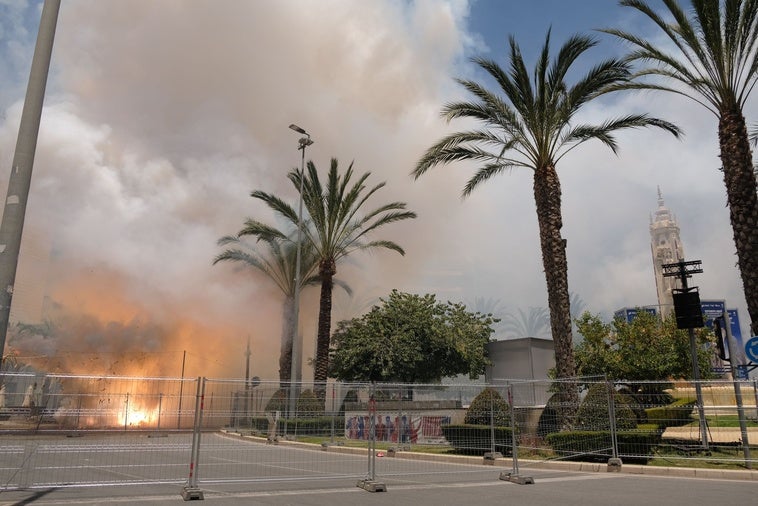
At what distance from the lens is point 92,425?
8812 millimetres

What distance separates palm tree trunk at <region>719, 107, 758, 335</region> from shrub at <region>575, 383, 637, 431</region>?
337 cm

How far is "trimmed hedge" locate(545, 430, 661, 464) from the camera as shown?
493 inches

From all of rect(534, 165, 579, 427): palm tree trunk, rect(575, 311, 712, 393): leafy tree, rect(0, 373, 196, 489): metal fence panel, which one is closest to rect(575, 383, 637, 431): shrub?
rect(534, 165, 579, 427): palm tree trunk

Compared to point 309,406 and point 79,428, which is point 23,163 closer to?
point 79,428

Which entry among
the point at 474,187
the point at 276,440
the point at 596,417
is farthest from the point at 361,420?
the point at 474,187

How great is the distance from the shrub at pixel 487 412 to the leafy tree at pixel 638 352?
20.1m

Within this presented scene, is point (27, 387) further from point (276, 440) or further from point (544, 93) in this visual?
point (544, 93)

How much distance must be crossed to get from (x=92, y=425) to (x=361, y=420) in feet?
22.0

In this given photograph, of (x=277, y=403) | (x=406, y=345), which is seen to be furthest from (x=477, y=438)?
(x=406, y=345)

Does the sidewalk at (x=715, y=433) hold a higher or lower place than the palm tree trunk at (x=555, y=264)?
lower

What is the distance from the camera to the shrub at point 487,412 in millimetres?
14812

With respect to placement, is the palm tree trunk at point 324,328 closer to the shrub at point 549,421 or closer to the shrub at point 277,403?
the shrub at point 549,421

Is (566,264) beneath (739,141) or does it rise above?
beneath

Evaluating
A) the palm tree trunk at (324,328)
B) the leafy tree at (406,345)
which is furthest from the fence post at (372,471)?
the leafy tree at (406,345)
